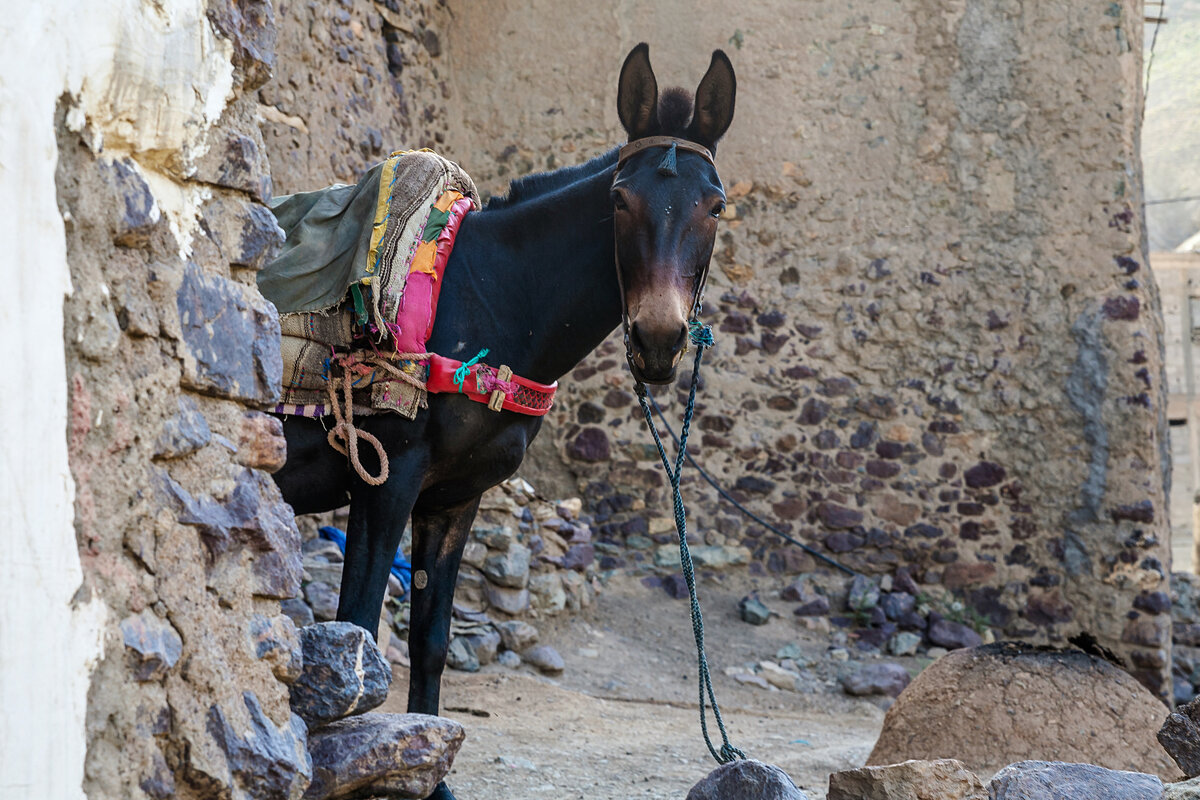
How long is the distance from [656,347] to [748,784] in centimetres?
102

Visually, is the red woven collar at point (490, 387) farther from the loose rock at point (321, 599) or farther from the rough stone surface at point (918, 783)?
the loose rock at point (321, 599)

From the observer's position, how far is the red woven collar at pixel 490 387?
2.88 metres

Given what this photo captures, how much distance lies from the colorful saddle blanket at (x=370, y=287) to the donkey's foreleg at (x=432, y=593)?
51 cm

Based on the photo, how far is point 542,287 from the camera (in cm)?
312

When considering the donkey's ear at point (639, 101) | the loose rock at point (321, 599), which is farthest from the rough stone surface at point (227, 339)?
the loose rock at point (321, 599)

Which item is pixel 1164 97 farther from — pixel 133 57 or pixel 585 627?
pixel 133 57

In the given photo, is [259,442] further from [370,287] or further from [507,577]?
[507,577]

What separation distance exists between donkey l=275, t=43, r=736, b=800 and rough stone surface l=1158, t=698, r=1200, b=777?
1498 millimetres

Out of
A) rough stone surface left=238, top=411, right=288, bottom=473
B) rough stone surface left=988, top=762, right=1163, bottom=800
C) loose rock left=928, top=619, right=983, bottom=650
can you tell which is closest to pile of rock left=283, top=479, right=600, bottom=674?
loose rock left=928, top=619, right=983, bottom=650

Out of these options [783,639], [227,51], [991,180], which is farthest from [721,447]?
[227,51]

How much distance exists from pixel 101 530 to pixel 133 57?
2.21 feet

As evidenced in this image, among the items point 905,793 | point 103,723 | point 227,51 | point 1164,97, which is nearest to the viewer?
point 103,723

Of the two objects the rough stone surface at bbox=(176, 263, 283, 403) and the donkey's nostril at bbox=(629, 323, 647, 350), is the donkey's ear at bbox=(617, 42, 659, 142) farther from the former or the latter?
the rough stone surface at bbox=(176, 263, 283, 403)

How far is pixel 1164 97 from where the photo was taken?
53.1 meters
